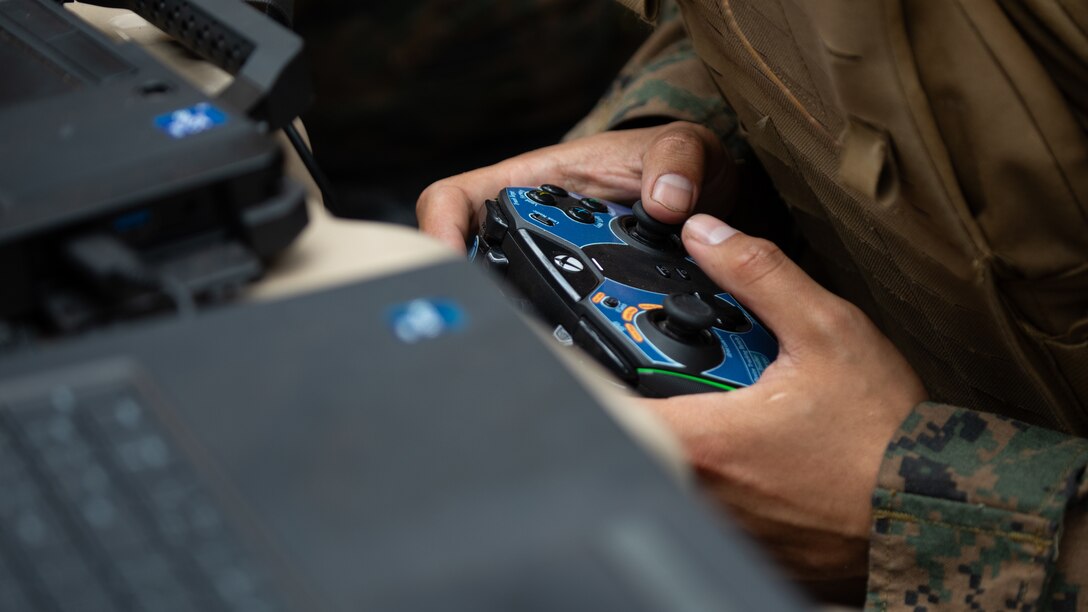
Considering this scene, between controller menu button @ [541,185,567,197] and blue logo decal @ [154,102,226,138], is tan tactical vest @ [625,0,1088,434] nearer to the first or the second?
controller menu button @ [541,185,567,197]

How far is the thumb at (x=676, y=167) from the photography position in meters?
0.83

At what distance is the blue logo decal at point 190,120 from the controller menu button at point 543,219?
0.28 meters

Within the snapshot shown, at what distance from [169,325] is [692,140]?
622mm

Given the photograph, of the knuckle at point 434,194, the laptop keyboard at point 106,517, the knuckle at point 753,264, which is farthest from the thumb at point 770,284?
the laptop keyboard at point 106,517

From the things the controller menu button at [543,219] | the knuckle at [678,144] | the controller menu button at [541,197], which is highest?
the controller menu button at [543,219]

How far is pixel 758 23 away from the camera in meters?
0.78

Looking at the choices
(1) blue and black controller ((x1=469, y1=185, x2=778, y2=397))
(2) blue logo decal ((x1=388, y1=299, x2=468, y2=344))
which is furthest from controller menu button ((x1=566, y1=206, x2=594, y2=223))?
(2) blue logo decal ((x1=388, y1=299, x2=468, y2=344))

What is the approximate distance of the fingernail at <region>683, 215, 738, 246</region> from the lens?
741mm

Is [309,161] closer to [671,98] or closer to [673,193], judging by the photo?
[673,193]

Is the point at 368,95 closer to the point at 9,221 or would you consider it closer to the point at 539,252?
the point at 539,252

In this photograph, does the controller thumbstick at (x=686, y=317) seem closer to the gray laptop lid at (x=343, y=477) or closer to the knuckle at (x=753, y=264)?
the knuckle at (x=753, y=264)

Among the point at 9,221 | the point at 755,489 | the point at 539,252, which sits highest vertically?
the point at 9,221

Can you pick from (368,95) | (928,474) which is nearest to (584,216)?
(928,474)

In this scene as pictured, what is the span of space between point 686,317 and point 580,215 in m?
0.15
